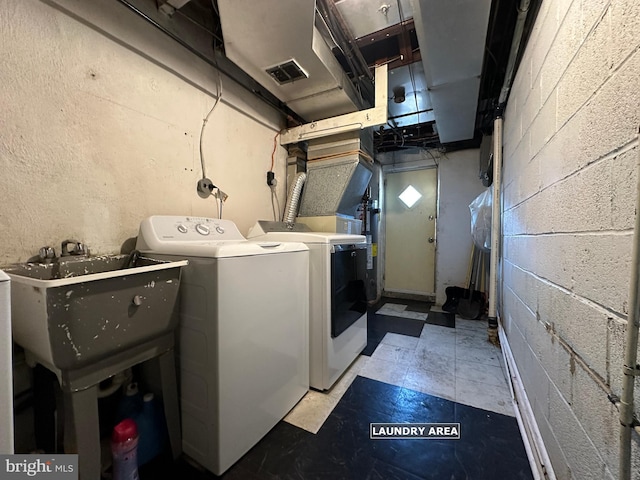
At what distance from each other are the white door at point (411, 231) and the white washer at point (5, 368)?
13.1 ft

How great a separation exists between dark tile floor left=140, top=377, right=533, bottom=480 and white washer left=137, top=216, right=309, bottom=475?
8cm

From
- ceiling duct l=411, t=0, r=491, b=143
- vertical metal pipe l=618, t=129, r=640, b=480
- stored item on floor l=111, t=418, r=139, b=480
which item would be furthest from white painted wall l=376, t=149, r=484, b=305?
stored item on floor l=111, t=418, r=139, b=480

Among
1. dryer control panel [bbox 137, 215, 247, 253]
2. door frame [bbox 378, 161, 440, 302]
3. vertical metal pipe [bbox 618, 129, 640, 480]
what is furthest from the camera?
door frame [bbox 378, 161, 440, 302]

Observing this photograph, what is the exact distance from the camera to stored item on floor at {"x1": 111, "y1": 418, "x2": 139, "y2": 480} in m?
0.91

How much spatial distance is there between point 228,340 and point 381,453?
35.7 inches

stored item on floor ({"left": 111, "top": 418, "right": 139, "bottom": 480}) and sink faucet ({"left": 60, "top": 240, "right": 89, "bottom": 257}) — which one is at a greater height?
sink faucet ({"left": 60, "top": 240, "right": 89, "bottom": 257})

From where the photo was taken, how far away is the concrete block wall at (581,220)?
0.56 metres

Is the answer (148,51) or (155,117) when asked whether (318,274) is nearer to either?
(155,117)

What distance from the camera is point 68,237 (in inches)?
45.5

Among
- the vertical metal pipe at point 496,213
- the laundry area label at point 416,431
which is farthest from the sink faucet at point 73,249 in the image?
the vertical metal pipe at point 496,213

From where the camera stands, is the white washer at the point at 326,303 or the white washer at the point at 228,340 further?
the white washer at the point at 326,303

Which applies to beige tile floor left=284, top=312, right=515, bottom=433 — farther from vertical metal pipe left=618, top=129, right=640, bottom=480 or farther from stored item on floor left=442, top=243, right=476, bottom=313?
vertical metal pipe left=618, top=129, right=640, bottom=480

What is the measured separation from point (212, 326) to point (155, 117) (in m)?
1.31

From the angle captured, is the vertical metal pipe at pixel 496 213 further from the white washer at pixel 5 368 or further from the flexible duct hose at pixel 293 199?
the white washer at pixel 5 368
